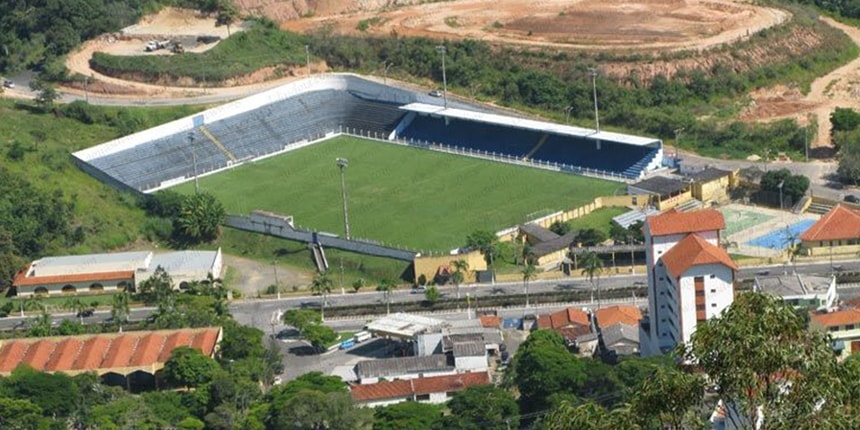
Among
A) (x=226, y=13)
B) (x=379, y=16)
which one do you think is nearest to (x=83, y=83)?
(x=226, y=13)

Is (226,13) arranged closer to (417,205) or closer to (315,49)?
(315,49)

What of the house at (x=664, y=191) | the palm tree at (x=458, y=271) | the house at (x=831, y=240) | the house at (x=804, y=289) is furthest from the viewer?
the house at (x=664, y=191)

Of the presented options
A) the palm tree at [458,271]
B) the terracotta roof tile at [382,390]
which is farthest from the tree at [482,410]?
the palm tree at [458,271]

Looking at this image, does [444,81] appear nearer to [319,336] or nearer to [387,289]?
[387,289]

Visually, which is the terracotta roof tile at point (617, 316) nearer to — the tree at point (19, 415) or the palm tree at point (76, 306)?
the tree at point (19, 415)

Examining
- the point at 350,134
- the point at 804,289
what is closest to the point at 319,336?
the point at 804,289

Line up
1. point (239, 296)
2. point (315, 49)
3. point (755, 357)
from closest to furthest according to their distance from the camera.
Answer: point (755, 357) < point (239, 296) < point (315, 49)

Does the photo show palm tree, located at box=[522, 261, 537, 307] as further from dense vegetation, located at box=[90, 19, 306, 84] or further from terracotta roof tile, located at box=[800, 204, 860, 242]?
dense vegetation, located at box=[90, 19, 306, 84]
